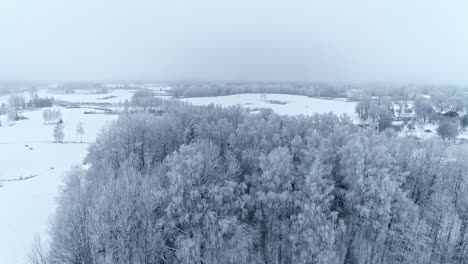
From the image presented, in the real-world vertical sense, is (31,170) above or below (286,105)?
below

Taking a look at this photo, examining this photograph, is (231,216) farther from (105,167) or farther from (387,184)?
(105,167)

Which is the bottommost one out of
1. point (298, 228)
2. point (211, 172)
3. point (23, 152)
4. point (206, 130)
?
point (23, 152)

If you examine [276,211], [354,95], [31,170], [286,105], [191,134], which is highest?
[354,95]

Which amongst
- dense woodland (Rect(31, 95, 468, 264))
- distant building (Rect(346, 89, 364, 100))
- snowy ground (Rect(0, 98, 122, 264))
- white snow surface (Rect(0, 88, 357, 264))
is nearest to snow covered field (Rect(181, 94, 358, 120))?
white snow surface (Rect(0, 88, 357, 264))

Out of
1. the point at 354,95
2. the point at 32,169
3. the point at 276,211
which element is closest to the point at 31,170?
the point at 32,169

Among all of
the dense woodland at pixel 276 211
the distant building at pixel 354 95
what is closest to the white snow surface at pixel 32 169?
the dense woodland at pixel 276 211

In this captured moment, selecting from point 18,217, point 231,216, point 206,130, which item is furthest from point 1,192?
point 231,216

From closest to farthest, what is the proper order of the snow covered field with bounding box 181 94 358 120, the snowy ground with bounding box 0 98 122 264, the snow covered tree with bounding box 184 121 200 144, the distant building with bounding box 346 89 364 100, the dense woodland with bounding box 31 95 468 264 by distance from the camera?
the dense woodland with bounding box 31 95 468 264, the snowy ground with bounding box 0 98 122 264, the snow covered tree with bounding box 184 121 200 144, the snow covered field with bounding box 181 94 358 120, the distant building with bounding box 346 89 364 100

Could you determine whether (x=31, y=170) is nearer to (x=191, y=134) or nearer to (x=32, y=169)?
(x=32, y=169)

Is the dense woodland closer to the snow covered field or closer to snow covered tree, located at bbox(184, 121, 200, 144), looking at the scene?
snow covered tree, located at bbox(184, 121, 200, 144)
